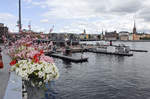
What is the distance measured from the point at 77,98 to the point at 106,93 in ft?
10.3

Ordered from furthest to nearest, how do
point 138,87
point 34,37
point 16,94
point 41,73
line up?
point 138,87
point 34,37
point 41,73
point 16,94

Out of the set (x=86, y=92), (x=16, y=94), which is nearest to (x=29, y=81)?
(x=16, y=94)

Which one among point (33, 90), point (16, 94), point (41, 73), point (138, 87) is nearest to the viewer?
point (16, 94)

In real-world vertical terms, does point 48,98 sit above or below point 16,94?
below

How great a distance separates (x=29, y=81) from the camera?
17.2ft

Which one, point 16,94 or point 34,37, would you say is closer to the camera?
point 16,94

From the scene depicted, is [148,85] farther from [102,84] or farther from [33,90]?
[33,90]

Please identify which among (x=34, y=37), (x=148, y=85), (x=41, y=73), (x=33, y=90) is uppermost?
(x=34, y=37)

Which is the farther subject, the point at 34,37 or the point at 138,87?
the point at 138,87

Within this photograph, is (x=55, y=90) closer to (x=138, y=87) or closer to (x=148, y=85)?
(x=138, y=87)

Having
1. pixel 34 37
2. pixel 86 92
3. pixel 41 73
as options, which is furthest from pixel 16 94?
pixel 86 92

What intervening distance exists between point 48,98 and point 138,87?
984cm

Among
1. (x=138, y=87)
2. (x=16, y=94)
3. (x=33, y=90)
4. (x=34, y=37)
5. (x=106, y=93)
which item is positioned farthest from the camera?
(x=138, y=87)

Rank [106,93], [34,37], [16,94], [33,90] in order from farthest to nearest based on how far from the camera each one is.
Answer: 1. [106,93]
2. [34,37]
3. [33,90]
4. [16,94]
